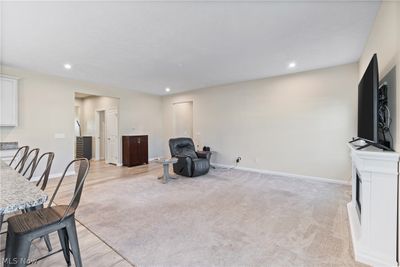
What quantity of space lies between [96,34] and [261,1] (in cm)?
222

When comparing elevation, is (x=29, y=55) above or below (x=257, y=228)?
above

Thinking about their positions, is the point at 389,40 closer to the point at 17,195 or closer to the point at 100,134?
the point at 17,195

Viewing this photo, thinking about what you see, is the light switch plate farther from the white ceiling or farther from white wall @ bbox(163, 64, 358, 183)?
white wall @ bbox(163, 64, 358, 183)

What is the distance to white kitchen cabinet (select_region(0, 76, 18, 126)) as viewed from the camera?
3.82 metres

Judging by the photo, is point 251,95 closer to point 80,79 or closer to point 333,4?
point 333,4

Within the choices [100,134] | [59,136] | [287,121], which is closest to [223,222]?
[287,121]

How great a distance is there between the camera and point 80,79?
16.7 ft

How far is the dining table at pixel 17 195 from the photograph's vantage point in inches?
39.8

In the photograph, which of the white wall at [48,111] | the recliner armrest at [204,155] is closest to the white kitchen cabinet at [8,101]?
the white wall at [48,111]

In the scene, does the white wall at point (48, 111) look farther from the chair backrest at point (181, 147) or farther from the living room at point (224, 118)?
the chair backrest at point (181, 147)

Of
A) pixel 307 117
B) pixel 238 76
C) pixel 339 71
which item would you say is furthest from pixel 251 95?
pixel 339 71

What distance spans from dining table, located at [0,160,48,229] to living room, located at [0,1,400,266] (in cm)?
31

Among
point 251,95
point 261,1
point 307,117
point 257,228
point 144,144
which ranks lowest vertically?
point 257,228

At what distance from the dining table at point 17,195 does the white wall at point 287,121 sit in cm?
475
